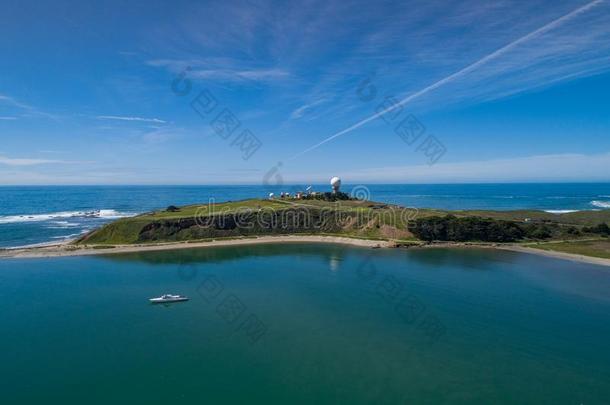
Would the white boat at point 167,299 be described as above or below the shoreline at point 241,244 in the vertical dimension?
below

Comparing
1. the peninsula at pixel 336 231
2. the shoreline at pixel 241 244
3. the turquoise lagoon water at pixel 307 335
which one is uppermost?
the peninsula at pixel 336 231

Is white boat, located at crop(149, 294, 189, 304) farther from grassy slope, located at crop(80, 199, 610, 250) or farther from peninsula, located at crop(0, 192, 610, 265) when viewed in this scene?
grassy slope, located at crop(80, 199, 610, 250)

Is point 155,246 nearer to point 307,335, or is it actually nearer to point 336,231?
point 336,231

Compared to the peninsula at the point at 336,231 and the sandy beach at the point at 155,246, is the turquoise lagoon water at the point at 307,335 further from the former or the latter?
the peninsula at the point at 336,231

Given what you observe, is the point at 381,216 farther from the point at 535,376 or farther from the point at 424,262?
the point at 535,376

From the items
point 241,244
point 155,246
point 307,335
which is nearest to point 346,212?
point 241,244

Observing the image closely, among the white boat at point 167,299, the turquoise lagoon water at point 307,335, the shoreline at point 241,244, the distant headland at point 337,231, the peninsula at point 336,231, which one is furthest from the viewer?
the distant headland at point 337,231

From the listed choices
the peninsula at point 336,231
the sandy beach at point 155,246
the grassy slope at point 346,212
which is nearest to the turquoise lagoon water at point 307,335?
the sandy beach at point 155,246
